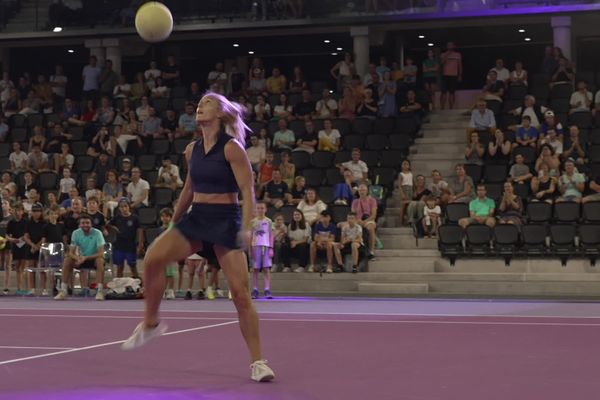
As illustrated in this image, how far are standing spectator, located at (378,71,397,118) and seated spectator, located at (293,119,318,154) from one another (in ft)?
6.48

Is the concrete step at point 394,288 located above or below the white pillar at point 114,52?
below

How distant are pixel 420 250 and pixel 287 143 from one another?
16.9 feet

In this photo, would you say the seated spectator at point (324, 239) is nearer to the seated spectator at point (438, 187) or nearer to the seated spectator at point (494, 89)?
the seated spectator at point (438, 187)

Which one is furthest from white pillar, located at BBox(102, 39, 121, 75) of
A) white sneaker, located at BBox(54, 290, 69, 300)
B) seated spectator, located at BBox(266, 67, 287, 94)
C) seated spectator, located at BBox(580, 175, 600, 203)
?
seated spectator, located at BBox(580, 175, 600, 203)

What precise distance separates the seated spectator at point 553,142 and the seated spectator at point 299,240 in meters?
5.50

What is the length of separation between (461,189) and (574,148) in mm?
2637

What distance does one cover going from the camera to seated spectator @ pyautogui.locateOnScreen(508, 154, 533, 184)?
22453 mm

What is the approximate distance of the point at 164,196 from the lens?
24.2m

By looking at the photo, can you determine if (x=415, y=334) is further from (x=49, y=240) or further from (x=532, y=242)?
(x=49, y=240)

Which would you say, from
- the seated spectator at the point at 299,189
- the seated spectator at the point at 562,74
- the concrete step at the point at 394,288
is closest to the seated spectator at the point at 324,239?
the concrete step at the point at 394,288

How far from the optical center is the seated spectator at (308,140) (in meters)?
25.6

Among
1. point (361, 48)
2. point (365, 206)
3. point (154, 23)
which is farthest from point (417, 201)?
point (361, 48)

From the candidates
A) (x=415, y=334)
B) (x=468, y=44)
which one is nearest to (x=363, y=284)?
(x=415, y=334)

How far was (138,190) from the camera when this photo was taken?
79.1 feet
